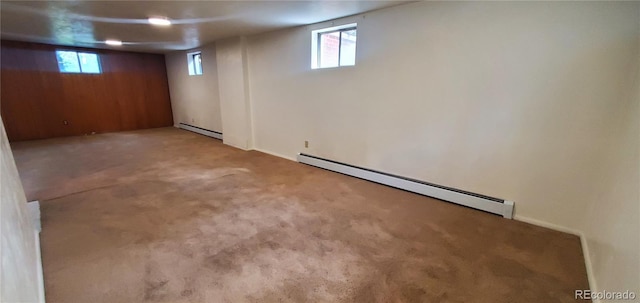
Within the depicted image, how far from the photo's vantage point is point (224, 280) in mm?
1738

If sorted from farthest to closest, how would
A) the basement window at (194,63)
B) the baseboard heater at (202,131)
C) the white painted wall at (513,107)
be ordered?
the basement window at (194,63), the baseboard heater at (202,131), the white painted wall at (513,107)

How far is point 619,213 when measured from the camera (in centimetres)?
160

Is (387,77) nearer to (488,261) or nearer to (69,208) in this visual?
(488,261)

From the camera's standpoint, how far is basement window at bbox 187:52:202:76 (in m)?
6.57

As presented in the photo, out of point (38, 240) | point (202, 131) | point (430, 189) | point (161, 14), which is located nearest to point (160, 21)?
point (161, 14)

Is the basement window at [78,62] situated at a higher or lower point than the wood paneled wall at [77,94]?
higher

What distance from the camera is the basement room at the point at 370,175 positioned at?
1.69 metres

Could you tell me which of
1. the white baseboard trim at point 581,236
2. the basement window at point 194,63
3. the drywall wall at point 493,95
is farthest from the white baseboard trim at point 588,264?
the basement window at point 194,63

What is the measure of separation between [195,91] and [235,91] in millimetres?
2259

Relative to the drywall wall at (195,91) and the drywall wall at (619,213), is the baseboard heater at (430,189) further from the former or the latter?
the drywall wall at (195,91)

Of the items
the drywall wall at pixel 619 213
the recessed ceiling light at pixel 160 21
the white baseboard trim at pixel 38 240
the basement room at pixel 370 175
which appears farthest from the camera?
the recessed ceiling light at pixel 160 21

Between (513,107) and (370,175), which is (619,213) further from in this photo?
(370,175)

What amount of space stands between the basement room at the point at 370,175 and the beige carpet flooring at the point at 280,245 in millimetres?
17

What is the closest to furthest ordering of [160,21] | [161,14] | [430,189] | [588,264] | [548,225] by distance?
[588,264] → [548,225] → [430,189] → [161,14] → [160,21]
